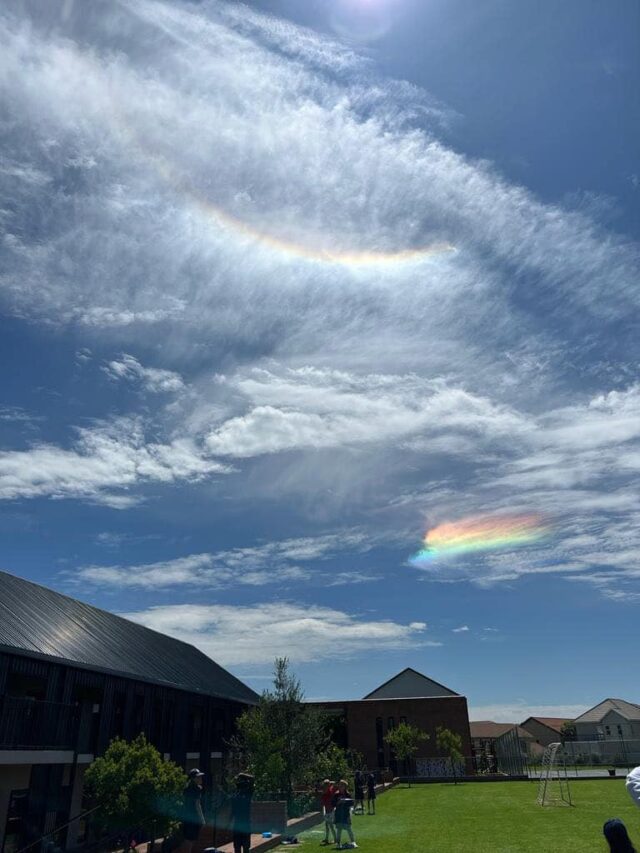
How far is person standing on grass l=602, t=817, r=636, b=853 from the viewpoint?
4.96 metres

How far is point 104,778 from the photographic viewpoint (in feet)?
48.3

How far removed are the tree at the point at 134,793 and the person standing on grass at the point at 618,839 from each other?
40.5 ft

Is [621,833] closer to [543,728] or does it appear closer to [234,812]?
[234,812]

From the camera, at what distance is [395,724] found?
184ft

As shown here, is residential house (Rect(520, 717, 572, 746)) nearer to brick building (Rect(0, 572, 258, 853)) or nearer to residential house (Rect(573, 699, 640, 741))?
residential house (Rect(573, 699, 640, 741))

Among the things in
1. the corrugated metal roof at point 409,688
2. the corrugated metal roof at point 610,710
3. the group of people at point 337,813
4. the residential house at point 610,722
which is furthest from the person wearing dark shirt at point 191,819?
the corrugated metal roof at point 610,710

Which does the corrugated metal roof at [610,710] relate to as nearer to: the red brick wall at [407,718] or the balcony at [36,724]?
the red brick wall at [407,718]

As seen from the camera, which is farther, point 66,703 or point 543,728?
point 543,728

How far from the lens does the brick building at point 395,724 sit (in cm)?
5453

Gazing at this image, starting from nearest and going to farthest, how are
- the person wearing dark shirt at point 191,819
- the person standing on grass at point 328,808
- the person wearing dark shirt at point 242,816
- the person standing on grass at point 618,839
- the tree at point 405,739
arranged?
1. the person standing on grass at point 618,839
2. the person wearing dark shirt at point 191,819
3. the person wearing dark shirt at point 242,816
4. the person standing on grass at point 328,808
5. the tree at point 405,739

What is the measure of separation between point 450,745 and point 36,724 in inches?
1630

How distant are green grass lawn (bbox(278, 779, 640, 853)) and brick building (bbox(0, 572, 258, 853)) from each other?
8.04 m

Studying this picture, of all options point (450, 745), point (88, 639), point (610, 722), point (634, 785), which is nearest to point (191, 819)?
point (634, 785)

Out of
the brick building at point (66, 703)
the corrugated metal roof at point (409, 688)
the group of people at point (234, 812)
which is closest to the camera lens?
the group of people at point (234, 812)
